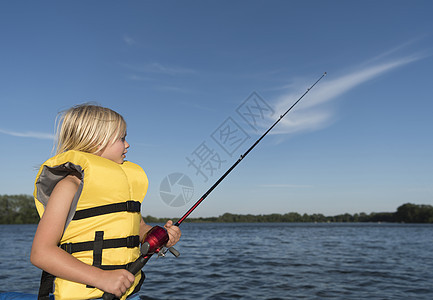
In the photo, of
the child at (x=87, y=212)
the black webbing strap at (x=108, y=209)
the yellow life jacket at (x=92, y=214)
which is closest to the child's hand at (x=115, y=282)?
the child at (x=87, y=212)

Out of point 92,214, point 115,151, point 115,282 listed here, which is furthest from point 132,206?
point 115,282

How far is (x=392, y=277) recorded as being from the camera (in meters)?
12.2

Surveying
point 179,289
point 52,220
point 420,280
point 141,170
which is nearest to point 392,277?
point 420,280

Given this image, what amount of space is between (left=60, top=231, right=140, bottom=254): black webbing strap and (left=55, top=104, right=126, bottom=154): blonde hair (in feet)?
2.05

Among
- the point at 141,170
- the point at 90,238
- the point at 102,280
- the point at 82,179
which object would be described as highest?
the point at 141,170

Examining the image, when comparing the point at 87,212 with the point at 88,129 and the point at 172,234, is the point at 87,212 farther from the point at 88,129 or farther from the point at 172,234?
the point at 172,234

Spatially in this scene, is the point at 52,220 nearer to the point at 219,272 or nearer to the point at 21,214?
the point at 219,272

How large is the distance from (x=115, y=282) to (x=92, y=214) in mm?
439

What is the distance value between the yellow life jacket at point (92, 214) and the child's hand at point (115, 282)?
106 mm

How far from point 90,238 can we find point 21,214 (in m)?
119

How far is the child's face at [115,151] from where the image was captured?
89.7 inches

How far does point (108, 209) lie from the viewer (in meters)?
2.09

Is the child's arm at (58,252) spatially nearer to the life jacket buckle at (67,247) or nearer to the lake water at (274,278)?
the life jacket buckle at (67,247)

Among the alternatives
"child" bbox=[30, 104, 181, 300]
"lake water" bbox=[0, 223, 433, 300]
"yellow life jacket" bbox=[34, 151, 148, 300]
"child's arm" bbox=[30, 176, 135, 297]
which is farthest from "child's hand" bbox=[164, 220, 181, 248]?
"lake water" bbox=[0, 223, 433, 300]
